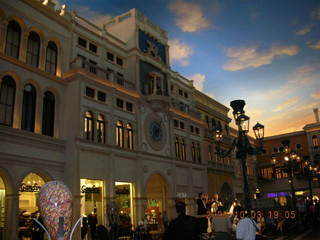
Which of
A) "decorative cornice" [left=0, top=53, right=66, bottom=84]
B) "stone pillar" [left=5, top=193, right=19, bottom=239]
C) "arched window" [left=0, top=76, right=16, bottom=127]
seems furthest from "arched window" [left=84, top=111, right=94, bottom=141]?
"stone pillar" [left=5, top=193, right=19, bottom=239]

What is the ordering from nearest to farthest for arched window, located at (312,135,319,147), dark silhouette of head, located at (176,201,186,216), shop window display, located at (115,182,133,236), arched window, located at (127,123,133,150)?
Result: dark silhouette of head, located at (176,201,186,216)
shop window display, located at (115,182,133,236)
arched window, located at (127,123,133,150)
arched window, located at (312,135,319,147)

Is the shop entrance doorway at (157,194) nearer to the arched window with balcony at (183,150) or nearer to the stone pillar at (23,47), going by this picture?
the arched window with balcony at (183,150)

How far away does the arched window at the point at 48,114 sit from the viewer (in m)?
18.4

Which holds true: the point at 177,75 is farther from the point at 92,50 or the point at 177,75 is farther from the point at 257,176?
the point at 257,176

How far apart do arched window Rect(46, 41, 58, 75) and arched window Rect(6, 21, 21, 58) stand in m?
2.00

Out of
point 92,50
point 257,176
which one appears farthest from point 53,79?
point 257,176

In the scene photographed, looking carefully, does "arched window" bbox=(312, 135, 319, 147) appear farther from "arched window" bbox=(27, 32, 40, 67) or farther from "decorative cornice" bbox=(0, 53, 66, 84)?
"arched window" bbox=(27, 32, 40, 67)

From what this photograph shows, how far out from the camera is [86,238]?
62.2ft

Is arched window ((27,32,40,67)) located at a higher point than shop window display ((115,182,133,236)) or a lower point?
higher

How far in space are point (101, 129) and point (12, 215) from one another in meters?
7.20

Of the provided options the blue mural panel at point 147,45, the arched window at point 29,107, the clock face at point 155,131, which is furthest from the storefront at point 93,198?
the blue mural panel at point 147,45

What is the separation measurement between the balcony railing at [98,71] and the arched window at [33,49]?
2.16 metres

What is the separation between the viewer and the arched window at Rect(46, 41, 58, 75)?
19328 mm

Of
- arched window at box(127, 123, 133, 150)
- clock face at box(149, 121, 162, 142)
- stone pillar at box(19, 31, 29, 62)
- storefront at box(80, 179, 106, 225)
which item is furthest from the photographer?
clock face at box(149, 121, 162, 142)
